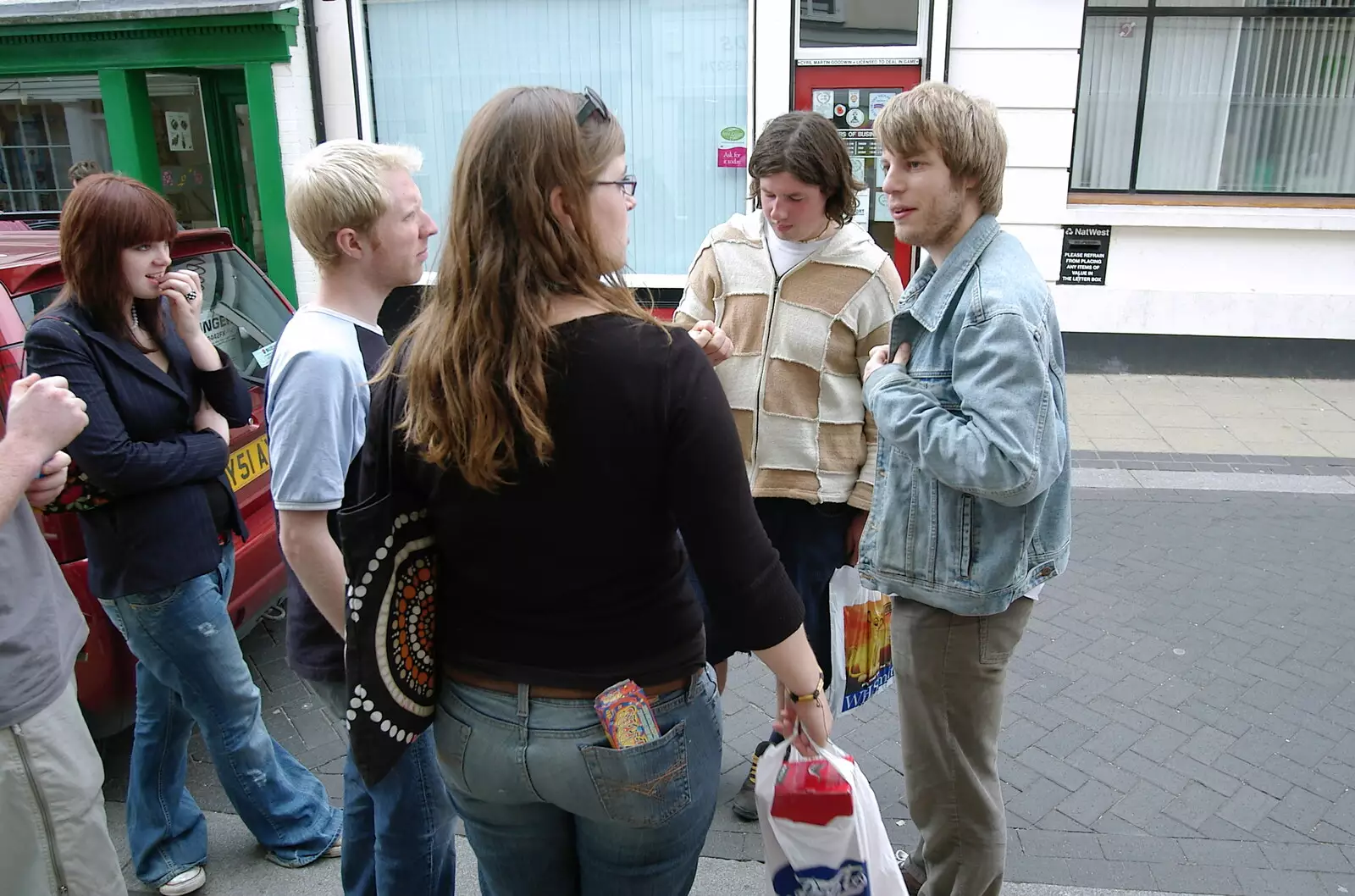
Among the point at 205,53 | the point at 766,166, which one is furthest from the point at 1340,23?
the point at 205,53

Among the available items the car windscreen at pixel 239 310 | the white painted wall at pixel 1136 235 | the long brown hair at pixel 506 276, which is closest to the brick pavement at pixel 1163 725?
the car windscreen at pixel 239 310

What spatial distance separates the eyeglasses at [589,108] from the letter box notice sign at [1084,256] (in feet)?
24.3

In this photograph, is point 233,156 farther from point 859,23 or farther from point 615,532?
point 615,532

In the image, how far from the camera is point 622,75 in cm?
853

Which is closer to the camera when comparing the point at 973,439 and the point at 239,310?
the point at 973,439

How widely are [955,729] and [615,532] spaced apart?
119cm

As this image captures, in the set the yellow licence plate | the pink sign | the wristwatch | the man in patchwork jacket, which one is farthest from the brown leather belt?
the pink sign

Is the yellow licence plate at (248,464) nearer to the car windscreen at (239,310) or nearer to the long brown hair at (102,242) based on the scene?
the car windscreen at (239,310)

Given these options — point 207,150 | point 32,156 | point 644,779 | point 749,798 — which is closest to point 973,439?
point 644,779

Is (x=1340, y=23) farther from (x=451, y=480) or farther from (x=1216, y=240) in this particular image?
(x=451, y=480)

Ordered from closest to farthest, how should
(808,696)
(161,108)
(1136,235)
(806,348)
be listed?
(808,696) < (806,348) < (1136,235) < (161,108)

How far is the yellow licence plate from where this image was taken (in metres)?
3.64

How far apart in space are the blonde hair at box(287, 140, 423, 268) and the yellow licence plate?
1.56m

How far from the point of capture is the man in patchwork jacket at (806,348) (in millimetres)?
2906
